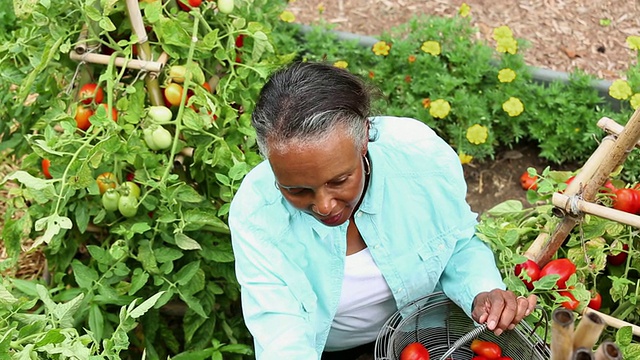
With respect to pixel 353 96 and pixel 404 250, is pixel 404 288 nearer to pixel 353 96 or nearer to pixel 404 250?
pixel 404 250

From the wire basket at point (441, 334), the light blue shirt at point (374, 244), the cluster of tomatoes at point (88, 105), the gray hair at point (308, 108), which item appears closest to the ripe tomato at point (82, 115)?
the cluster of tomatoes at point (88, 105)

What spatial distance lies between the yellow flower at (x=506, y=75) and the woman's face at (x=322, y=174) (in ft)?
5.07

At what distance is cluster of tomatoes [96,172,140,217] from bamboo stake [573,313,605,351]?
1434 mm

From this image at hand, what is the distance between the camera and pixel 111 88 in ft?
6.77

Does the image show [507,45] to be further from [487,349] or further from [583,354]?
[583,354]

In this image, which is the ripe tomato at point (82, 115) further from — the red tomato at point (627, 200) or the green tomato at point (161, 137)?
the red tomato at point (627, 200)

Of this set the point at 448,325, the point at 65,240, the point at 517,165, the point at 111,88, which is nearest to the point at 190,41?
the point at 111,88

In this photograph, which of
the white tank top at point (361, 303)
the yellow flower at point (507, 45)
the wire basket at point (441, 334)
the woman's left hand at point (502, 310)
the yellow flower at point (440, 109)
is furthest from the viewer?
the yellow flower at point (507, 45)

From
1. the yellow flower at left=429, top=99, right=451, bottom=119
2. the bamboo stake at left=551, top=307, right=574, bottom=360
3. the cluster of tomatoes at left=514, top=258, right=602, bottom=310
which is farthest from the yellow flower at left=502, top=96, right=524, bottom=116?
the bamboo stake at left=551, top=307, right=574, bottom=360

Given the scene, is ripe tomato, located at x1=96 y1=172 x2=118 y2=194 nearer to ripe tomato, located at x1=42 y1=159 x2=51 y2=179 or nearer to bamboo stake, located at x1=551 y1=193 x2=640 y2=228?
ripe tomato, located at x1=42 y1=159 x2=51 y2=179

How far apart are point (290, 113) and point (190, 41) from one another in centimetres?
79

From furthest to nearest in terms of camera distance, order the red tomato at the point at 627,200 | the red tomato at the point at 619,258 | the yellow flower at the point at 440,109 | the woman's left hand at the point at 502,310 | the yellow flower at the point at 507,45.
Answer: the yellow flower at the point at 507,45 < the yellow flower at the point at 440,109 < the red tomato at the point at 619,258 < the red tomato at the point at 627,200 < the woman's left hand at the point at 502,310

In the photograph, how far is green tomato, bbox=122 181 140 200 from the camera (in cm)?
206

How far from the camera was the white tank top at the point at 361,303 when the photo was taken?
1877 millimetres
